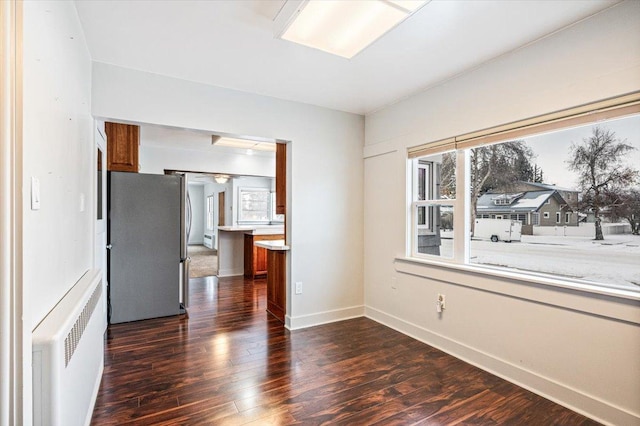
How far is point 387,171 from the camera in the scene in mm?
3590

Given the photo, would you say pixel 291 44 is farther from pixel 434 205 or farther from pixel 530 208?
pixel 530 208

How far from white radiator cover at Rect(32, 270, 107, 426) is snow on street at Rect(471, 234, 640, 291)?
286 centimetres

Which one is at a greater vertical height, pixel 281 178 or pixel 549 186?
pixel 281 178

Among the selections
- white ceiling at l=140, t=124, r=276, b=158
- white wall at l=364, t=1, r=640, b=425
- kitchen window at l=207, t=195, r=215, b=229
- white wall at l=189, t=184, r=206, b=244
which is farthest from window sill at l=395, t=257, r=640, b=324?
white wall at l=189, t=184, r=206, b=244

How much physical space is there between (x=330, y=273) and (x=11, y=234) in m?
3.00

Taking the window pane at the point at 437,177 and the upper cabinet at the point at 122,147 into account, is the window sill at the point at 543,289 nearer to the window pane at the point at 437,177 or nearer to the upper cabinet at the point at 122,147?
the window pane at the point at 437,177

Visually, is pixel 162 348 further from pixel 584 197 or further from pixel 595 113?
pixel 595 113

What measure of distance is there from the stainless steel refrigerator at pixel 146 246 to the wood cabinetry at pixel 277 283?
1.06m

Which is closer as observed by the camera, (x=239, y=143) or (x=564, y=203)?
(x=564, y=203)

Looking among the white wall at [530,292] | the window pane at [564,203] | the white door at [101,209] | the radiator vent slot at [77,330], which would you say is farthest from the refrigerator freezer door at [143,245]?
the window pane at [564,203]

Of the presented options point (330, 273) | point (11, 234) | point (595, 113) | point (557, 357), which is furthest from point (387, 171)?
point (11, 234)

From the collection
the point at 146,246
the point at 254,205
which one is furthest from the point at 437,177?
the point at 254,205

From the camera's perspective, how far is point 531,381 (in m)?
2.26

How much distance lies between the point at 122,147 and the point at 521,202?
416 centimetres
